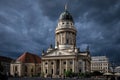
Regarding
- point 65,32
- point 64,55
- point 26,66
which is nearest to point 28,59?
point 26,66

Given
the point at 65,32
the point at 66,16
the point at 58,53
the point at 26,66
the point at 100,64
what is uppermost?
the point at 66,16

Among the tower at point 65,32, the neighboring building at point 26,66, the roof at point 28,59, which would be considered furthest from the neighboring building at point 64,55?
the roof at point 28,59

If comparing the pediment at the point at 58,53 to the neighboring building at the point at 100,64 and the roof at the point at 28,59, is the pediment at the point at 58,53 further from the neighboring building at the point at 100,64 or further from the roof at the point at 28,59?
the neighboring building at the point at 100,64

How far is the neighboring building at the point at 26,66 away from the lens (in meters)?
107

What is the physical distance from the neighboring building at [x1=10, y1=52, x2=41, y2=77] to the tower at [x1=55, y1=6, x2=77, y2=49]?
14089 mm

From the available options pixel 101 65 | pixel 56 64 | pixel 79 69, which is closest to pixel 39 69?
pixel 56 64

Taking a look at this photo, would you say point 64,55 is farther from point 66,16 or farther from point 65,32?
point 66,16

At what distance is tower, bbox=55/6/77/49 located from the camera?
105 m

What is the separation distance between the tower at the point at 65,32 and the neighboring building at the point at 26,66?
46.2ft

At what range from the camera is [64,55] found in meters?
98.6

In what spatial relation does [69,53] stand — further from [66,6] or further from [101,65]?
[101,65]

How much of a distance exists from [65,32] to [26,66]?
2344 cm

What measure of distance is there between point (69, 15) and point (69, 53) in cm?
2070

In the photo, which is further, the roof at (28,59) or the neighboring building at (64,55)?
the roof at (28,59)
